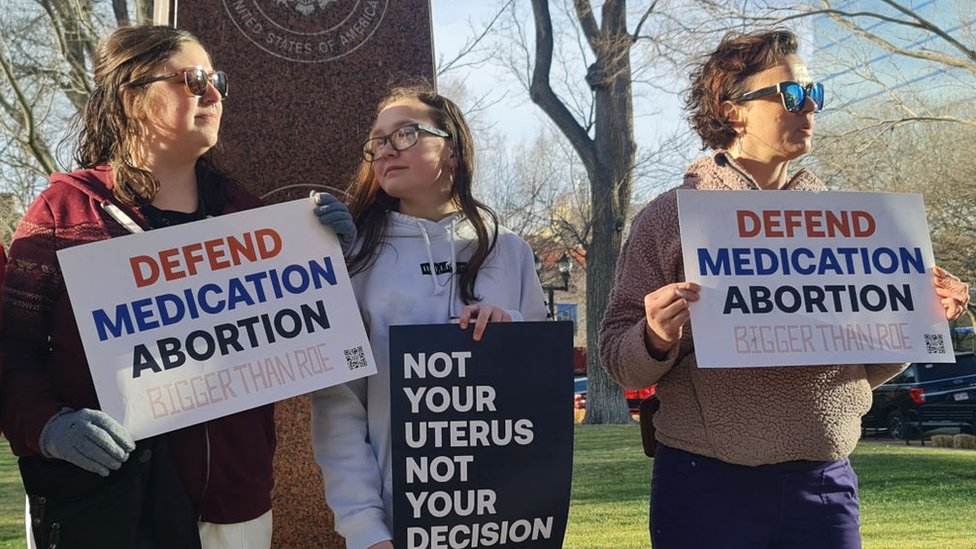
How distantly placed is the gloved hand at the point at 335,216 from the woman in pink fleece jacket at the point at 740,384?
807mm

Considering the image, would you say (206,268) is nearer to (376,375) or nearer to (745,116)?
(376,375)

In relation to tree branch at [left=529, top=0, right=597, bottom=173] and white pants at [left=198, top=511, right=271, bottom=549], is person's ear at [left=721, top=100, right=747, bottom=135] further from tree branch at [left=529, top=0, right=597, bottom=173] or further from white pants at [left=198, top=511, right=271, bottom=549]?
tree branch at [left=529, top=0, right=597, bottom=173]

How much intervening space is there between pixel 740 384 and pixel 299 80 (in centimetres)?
238

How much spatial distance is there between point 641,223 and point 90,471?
5.38 ft

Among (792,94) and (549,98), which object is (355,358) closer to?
(792,94)

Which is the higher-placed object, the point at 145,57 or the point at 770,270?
the point at 145,57

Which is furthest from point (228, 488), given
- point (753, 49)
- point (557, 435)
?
point (753, 49)

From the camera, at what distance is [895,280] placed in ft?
10.1

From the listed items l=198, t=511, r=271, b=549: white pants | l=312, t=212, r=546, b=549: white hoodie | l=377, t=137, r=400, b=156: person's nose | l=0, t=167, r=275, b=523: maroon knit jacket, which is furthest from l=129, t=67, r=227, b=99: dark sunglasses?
l=198, t=511, r=271, b=549: white pants

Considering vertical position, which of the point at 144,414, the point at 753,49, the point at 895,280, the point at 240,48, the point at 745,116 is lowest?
the point at 144,414

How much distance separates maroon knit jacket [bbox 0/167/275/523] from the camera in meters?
2.58

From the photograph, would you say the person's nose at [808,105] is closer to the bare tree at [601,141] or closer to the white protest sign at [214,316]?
the white protest sign at [214,316]

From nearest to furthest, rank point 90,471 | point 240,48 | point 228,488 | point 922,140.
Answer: point 90,471 → point 228,488 → point 240,48 → point 922,140

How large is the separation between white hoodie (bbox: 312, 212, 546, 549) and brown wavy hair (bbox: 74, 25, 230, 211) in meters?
0.69
